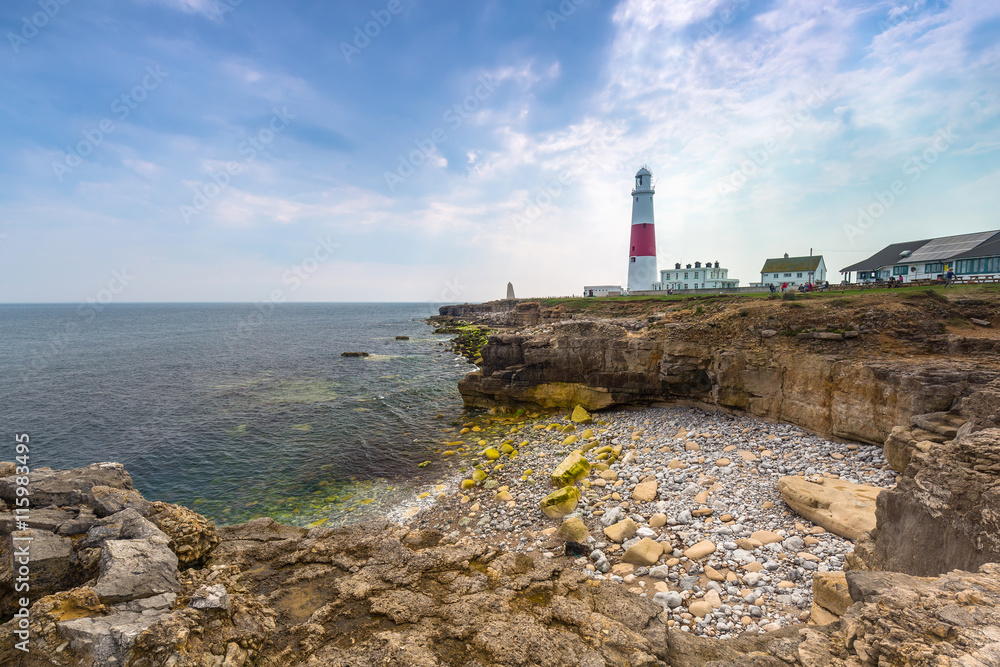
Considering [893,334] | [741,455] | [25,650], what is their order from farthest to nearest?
[893,334], [741,455], [25,650]

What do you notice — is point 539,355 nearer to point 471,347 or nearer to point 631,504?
point 631,504

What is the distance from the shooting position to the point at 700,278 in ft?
200

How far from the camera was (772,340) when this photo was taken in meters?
17.9

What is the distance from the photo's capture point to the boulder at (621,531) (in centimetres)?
1057

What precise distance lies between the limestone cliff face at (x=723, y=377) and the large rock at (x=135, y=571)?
740 inches

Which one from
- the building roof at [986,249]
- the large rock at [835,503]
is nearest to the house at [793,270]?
the building roof at [986,249]

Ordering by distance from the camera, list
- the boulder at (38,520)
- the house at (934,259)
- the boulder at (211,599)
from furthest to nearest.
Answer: the house at (934,259) < the boulder at (38,520) < the boulder at (211,599)

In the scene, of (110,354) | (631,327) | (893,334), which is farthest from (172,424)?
(110,354)

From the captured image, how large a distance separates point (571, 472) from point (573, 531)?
12.2 ft

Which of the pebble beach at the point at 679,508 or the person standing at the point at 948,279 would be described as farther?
the person standing at the point at 948,279

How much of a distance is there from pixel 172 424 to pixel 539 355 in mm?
23878

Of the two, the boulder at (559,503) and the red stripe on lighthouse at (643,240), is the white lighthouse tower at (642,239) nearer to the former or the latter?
the red stripe on lighthouse at (643,240)

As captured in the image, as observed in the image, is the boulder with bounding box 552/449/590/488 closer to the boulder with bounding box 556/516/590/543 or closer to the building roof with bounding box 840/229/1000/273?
the boulder with bounding box 556/516/590/543

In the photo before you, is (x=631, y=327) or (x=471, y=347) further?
(x=471, y=347)
